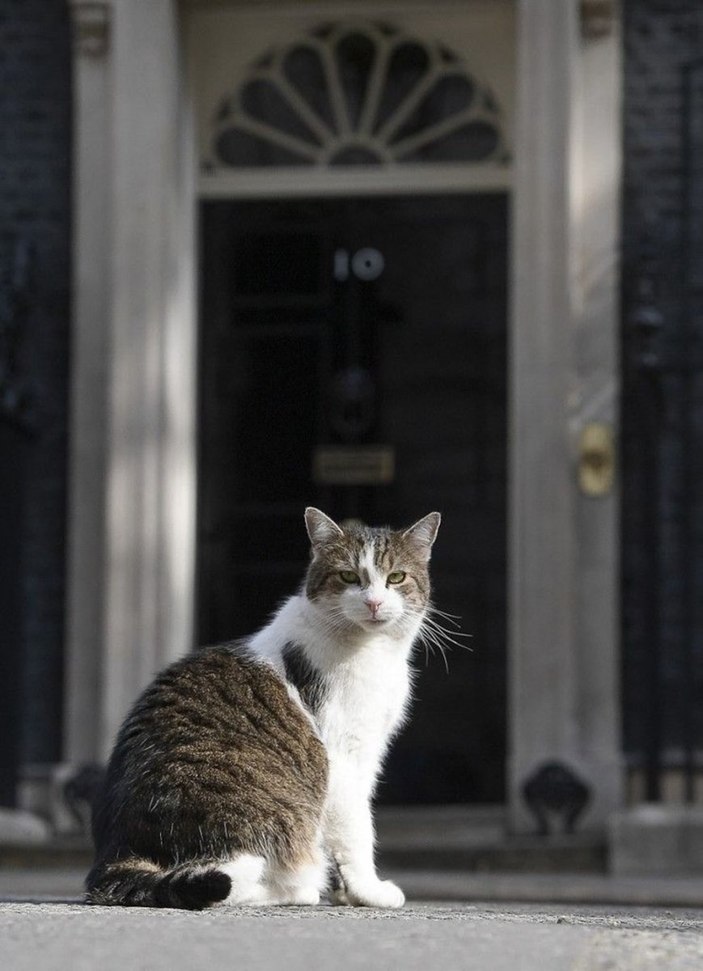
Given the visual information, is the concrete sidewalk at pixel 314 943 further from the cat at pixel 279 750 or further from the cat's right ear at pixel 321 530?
the cat's right ear at pixel 321 530

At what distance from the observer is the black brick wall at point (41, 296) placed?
425 inches

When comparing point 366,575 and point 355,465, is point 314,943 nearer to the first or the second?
point 366,575

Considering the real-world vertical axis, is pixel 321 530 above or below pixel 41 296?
below

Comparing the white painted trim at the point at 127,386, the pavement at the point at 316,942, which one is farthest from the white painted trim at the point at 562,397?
the pavement at the point at 316,942

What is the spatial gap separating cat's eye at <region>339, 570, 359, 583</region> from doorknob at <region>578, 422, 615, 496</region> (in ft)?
15.5

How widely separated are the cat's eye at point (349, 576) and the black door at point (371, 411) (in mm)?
4987

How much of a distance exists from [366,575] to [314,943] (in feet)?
4.83

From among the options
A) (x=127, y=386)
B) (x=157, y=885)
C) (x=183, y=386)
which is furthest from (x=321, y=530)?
(x=183, y=386)

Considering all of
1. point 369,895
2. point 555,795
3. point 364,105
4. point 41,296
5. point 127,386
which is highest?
point 364,105

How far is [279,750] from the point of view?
→ 5438mm

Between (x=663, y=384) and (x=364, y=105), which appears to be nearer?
(x=663, y=384)

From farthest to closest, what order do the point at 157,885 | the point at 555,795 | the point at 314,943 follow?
the point at 555,795, the point at 157,885, the point at 314,943

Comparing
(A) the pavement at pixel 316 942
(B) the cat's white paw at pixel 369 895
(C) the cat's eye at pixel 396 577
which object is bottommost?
(B) the cat's white paw at pixel 369 895

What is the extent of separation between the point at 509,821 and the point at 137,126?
3.75 meters
